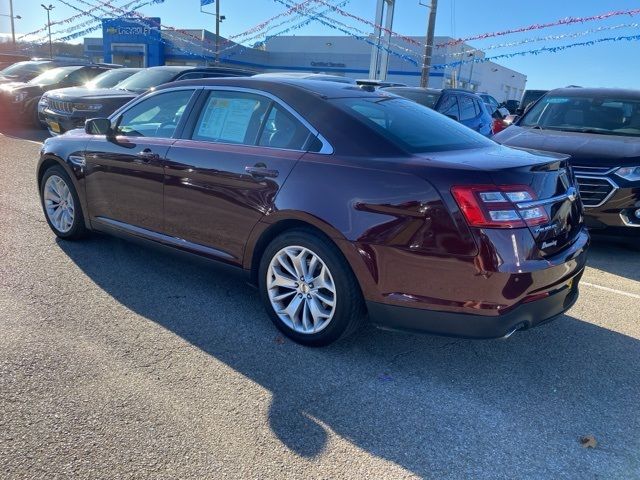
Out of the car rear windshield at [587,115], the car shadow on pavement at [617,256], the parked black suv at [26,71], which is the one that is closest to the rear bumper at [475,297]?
the car shadow on pavement at [617,256]

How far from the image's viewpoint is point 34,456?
2285 mm

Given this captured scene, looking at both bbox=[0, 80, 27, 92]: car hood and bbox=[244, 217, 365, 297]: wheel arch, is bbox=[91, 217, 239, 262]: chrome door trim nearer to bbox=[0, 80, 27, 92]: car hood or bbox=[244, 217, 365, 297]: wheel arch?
bbox=[244, 217, 365, 297]: wheel arch

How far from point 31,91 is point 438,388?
13736 mm

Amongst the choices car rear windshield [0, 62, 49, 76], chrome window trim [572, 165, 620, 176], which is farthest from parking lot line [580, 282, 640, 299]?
car rear windshield [0, 62, 49, 76]

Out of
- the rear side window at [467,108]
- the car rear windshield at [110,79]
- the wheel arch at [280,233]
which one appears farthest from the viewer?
the car rear windshield at [110,79]

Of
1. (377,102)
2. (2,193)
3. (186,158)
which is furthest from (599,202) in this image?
(2,193)

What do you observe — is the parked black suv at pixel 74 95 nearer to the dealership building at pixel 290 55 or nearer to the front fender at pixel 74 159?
the front fender at pixel 74 159

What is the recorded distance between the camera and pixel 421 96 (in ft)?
34.5

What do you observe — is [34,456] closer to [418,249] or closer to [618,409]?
[418,249]

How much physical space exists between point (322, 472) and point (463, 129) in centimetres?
263

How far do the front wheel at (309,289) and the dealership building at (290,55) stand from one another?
3032 centimetres

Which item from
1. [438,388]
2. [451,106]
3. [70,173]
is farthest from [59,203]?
[451,106]

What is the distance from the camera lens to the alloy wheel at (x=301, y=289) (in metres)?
3.21

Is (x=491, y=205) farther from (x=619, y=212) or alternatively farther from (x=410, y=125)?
(x=619, y=212)
